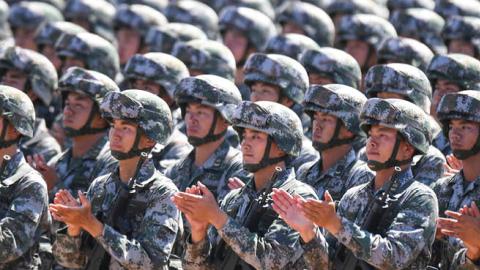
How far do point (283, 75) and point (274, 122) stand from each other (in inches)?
116

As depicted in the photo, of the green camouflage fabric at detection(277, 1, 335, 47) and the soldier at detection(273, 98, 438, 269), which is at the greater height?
the soldier at detection(273, 98, 438, 269)

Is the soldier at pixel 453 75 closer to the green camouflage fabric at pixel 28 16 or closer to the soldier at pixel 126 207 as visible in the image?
the soldier at pixel 126 207

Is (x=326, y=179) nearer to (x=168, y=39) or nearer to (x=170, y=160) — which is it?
(x=170, y=160)

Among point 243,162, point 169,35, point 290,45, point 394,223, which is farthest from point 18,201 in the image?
point 169,35

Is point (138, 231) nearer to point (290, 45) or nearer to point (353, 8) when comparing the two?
point (290, 45)

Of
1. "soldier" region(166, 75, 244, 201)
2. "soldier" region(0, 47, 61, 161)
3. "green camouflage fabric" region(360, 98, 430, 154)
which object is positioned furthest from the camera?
"soldier" region(0, 47, 61, 161)

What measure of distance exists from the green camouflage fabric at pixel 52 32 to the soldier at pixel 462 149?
724 cm

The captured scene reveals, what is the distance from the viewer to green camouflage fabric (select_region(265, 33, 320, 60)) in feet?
56.1

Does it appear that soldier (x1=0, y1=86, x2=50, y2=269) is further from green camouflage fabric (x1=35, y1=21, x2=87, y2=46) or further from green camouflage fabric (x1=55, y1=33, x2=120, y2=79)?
green camouflage fabric (x1=35, y1=21, x2=87, y2=46)

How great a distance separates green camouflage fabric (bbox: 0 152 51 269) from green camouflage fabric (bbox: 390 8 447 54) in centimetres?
753

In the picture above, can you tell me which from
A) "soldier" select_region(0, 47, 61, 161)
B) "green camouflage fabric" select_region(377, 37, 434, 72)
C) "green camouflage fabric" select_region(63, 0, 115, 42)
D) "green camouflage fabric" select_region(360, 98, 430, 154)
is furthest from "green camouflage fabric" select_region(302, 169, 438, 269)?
"green camouflage fabric" select_region(63, 0, 115, 42)

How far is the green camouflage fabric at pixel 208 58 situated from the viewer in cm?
1630

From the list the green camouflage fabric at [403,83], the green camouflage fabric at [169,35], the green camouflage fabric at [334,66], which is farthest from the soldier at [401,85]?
the green camouflage fabric at [169,35]

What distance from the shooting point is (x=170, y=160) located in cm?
1425
